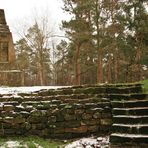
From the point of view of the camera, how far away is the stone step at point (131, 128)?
6684 mm

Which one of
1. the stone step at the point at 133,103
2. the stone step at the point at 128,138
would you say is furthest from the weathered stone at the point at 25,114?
the stone step at the point at 128,138

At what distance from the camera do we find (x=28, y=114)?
8125mm

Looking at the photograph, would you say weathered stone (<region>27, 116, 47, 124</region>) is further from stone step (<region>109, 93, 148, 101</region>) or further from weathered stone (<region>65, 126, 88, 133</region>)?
stone step (<region>109, 93, 148, 101</region>)

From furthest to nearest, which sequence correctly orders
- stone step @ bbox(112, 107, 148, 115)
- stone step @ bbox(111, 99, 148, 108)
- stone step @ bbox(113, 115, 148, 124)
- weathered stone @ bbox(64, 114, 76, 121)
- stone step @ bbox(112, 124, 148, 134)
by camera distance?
weathered stone @ bbox(64, 114, 76, 121)
stone step @ bbox(111, 99, 148, 108)
stone step @ bbox(112, 107, 148, 115)
stone step @ bbox(113, 115, 148, 124)
stone step @ bbox(112, 124, 148, 134)

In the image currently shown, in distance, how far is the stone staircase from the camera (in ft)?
21.2

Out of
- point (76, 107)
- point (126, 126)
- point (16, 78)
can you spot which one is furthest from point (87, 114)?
point (16, 78)

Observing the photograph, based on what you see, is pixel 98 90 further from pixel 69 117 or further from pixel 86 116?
pixel 69 117

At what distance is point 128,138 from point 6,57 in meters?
12.5

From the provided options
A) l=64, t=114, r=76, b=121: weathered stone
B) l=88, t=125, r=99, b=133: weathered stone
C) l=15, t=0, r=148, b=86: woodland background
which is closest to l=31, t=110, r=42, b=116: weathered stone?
l=64, t=114, r=76, b=121: weathered stone

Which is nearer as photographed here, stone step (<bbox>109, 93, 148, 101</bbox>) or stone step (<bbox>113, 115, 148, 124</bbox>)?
stone step (<bbox>113, 115, 148, 124</bbox>)

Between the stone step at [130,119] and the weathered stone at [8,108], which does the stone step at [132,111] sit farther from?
the weathered stone at [8,108]

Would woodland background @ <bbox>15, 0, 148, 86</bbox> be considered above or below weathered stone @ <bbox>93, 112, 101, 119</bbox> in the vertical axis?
above

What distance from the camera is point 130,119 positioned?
716 cm

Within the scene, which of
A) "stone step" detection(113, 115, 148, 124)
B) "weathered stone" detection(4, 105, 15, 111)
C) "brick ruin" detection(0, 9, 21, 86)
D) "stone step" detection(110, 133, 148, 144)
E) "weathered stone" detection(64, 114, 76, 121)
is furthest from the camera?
"brick ruin" detection(0, 9, 21, 86)
